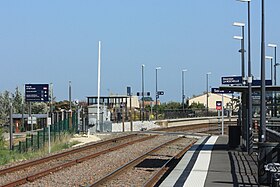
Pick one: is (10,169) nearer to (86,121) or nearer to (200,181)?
(200,181)

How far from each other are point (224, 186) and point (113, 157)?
46.4 feet

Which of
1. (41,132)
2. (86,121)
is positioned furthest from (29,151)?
(86,121)

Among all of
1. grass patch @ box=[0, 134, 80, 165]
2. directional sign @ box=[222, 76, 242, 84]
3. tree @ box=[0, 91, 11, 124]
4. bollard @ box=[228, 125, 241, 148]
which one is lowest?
grass patch @ box=[0, 134, 80, 165]

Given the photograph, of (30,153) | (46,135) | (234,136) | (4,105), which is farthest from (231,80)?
(4,105)

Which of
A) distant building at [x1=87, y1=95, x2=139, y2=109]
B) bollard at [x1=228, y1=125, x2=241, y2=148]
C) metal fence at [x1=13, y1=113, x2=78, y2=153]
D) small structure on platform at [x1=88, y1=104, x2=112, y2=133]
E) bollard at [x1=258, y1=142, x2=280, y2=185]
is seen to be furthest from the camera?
distant building at [x1=87, y1=95, x2=139, y2=109]

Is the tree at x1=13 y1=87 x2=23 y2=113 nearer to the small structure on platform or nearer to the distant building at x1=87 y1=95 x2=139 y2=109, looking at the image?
the distant building at x1=87 y1=95 x2=139 y2=109

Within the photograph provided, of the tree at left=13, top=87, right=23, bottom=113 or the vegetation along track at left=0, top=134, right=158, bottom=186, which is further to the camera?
the tree at left=13, top=87, right=23, bottom=113

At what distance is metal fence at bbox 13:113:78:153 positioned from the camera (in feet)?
114

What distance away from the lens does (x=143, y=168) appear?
2395 cm

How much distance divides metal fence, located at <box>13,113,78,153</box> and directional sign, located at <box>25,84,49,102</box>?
2.38 m

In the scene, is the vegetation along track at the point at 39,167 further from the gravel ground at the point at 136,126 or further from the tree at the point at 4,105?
the tree at the point at 4,105

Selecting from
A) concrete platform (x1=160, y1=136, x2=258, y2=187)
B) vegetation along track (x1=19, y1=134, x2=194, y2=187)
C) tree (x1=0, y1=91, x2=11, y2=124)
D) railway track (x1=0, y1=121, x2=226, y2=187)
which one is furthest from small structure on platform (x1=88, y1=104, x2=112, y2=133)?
concrete platform (x1=160, y1=136, x2=258, y2=187)

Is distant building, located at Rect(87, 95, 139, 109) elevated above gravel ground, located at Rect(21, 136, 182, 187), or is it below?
above

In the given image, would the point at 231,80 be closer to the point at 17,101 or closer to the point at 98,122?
the point at 98,122
